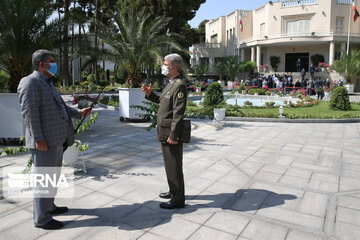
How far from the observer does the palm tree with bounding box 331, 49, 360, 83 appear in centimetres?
2548

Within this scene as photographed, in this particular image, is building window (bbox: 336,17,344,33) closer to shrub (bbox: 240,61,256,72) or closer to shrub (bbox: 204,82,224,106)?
shrub (bbox: 240,61,256,72)

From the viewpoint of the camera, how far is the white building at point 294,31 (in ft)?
105

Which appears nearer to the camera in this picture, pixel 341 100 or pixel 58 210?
pixel 58 210

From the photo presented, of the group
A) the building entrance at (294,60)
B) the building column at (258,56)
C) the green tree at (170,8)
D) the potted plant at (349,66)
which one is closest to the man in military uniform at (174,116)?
the green tree at (170,8)

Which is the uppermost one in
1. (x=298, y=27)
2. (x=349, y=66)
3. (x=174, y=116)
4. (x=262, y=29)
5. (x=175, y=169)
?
(x=262, y=29)

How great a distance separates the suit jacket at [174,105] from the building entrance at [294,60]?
3646cm

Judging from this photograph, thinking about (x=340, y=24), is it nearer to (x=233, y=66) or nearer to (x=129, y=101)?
(x=233, y=66)

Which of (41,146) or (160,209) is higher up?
(41,146)

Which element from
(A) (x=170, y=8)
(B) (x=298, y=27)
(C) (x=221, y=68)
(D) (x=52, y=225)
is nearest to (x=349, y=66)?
(B) (x=298, y=27)

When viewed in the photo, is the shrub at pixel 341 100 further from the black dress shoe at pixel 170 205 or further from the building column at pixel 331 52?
the building column at pixel 331 52

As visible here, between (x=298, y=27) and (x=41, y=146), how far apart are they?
3536 centimetres

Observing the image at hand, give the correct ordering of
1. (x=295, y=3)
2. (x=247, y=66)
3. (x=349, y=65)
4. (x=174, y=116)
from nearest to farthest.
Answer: (x=174, y=116), (x=349, y=65), (x=295, y=3), (x=247, y=66)

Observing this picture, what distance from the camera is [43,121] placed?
3.21 meters

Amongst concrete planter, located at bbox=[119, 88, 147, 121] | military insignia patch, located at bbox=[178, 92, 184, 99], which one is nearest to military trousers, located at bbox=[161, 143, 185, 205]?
military insignia patch, located at bbox=[178, 92, 184, 99]
